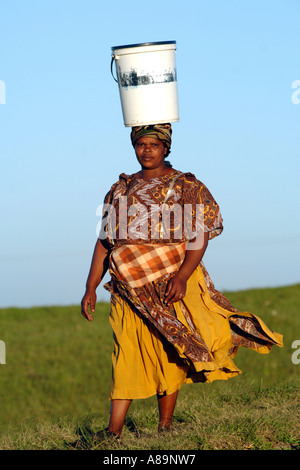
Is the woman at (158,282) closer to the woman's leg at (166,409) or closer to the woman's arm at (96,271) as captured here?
the woman's leg at (166,409)

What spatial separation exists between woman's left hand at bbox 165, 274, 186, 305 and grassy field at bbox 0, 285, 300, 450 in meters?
0.84

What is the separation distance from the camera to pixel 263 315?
531 inches

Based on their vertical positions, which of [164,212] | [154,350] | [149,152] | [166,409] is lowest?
[166,409]

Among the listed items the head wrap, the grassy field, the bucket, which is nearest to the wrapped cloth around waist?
the head wrap

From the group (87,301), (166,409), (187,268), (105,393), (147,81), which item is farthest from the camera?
(105,393)

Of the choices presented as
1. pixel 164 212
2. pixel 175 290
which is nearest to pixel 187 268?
pixel 175 290

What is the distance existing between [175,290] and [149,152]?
3.10ft

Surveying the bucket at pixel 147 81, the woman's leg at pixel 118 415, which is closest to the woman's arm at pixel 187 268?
the woman's leg at pixel 118 415

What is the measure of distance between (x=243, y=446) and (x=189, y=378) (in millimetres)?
675

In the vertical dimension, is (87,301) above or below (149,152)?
below

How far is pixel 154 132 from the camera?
4875mm

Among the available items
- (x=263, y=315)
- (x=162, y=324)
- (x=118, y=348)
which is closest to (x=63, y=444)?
(x=118, y=348)

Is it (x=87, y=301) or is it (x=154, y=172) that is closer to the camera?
(x=154, y=172)

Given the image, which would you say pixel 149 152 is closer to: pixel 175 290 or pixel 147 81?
pixel 147 81
